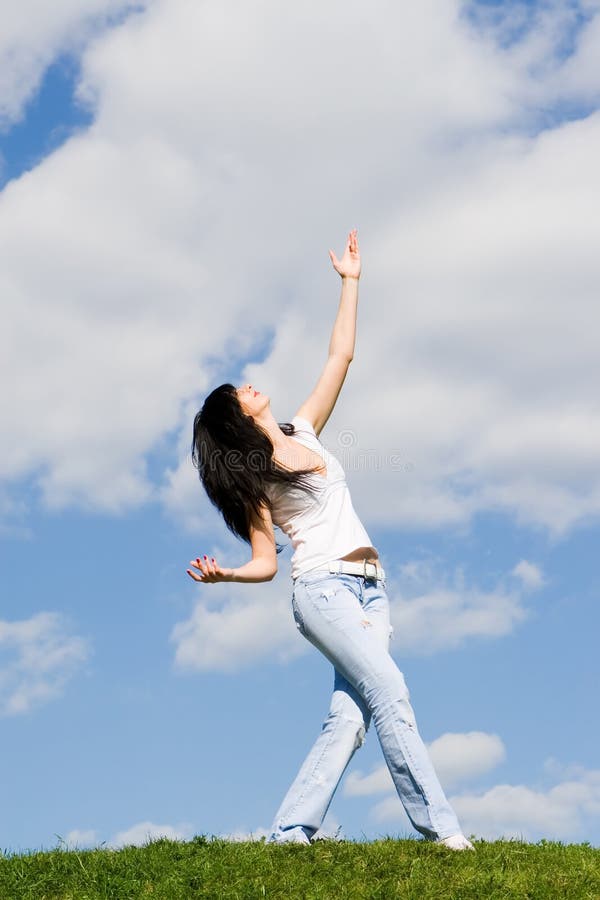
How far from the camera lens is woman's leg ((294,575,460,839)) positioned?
308 inches

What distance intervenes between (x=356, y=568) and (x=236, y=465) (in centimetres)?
132

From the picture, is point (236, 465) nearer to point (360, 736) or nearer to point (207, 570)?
point (207, 570)

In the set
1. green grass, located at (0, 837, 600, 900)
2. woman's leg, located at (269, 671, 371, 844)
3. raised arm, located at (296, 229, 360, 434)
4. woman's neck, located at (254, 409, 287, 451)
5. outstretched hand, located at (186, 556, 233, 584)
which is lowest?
green grass, located at (0, 837, 600, 900)

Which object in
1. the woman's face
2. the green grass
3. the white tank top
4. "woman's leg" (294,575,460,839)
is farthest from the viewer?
the woman's face

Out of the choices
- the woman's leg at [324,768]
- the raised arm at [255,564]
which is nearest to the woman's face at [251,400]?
the raised arm at [255,564]

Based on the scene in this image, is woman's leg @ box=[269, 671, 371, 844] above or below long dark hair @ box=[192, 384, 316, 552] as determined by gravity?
below

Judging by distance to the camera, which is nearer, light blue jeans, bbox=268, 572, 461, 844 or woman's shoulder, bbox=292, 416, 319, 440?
light blue jeans, bbox=268, 572, 461, 844

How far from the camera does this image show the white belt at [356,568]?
8.16 m

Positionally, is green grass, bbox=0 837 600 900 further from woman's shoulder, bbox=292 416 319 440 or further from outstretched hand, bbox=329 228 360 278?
outstretched hand, bbox=329 228 360 278

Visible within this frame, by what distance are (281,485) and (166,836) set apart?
3.49 meters

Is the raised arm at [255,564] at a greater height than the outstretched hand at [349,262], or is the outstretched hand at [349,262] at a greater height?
the outstretched hand at [349,262]

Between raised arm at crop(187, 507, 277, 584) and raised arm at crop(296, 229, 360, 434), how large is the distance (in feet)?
4.24

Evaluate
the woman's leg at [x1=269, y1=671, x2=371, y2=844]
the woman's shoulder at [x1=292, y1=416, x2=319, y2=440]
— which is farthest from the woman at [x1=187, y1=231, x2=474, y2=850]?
the woman's shoulder at [x1=292, y1=416, x2=319, y2=440]

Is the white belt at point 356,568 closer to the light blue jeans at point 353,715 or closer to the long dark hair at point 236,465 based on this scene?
the light blue jeans at point 353,715
